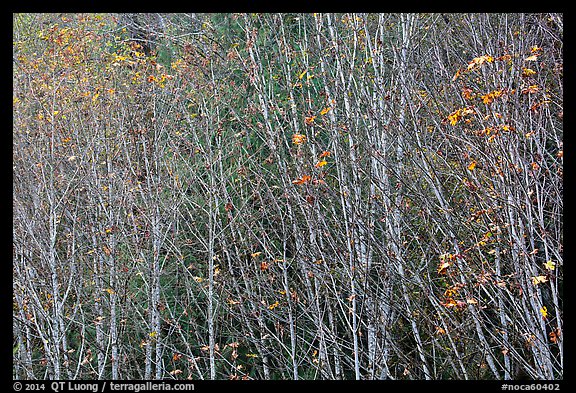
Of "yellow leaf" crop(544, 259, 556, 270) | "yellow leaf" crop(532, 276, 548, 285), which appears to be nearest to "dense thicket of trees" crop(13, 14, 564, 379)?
"yellow leaf" crop(544, 259, 556, 270)

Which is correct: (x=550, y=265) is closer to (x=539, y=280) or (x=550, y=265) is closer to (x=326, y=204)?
(x=539, y=280)

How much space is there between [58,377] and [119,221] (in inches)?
58.7

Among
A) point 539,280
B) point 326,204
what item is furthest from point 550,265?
point 326,204

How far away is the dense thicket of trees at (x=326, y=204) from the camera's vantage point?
4035mm

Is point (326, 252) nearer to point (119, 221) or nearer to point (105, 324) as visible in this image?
point (119, 221)

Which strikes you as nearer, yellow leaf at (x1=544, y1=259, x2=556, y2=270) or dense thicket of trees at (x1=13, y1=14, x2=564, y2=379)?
yellow leaf at (x1=544, y1=259, x2=556, y2=270)

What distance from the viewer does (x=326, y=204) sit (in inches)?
218

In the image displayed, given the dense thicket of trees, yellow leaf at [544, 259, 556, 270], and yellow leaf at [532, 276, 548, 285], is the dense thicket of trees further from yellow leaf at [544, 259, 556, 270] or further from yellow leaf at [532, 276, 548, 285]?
yellow leaf at [532, 276, 548, 285]

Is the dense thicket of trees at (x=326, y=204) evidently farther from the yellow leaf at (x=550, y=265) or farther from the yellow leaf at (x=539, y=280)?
the yellow leaf at (x=539, y=280)

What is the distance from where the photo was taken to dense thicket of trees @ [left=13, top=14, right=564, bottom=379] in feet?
13.2

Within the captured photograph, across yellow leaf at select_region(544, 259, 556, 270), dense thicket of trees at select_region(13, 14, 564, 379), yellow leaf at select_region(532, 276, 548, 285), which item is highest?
dense thicket of trees at select_region(13, 14, 564, 379)

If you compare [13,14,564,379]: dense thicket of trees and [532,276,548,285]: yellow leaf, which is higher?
[13,14,564,379]: dense thicket of trees

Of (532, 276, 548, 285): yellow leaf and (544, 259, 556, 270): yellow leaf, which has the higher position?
(544, 259, 556, 270): yellow leaf

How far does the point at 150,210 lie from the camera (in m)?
5.47
